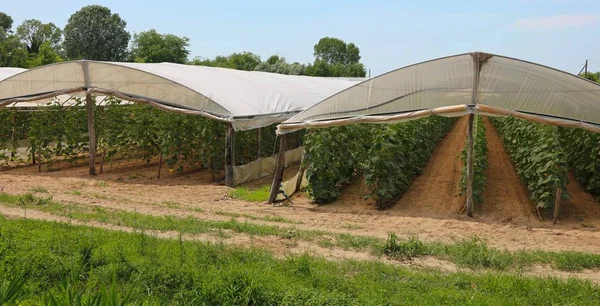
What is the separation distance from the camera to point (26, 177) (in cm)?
1526

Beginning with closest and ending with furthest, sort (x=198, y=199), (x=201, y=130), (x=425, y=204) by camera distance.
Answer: (x=425, y=204) < (x=198, y=199) < (x=201, y=130)

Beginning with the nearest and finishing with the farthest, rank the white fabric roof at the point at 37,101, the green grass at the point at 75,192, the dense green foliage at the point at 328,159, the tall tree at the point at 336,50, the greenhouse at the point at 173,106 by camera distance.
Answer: the dense green foliage at the point at 328,159 < the green grass at the point at 75,192 < the greenhouse at the point at 173,106 < the white fabric roof at the point at 37,101 < the tall tree at the point at 336,50

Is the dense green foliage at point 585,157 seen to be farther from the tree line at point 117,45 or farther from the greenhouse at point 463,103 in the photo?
the tree line at point 117,45

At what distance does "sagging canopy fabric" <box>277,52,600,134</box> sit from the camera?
34.2ft

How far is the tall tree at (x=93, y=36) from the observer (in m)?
57.6

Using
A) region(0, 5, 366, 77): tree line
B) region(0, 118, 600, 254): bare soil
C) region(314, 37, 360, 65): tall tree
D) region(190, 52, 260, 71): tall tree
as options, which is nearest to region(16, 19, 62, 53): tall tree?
region(0, 5, 366, 77): tree line

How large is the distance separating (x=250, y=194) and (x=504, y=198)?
5.31 m

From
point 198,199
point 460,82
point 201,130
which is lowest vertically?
point 198,199

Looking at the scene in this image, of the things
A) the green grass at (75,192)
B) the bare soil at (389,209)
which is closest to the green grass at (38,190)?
the bare soil at (389,209)

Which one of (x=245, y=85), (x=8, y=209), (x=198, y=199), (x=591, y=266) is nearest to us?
(x=591, y=266)

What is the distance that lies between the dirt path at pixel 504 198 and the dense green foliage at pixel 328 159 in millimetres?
2786

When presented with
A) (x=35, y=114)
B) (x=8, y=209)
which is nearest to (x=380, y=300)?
(x=8, y=209)

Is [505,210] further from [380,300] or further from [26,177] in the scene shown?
[26,177]

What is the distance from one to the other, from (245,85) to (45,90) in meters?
5.39
